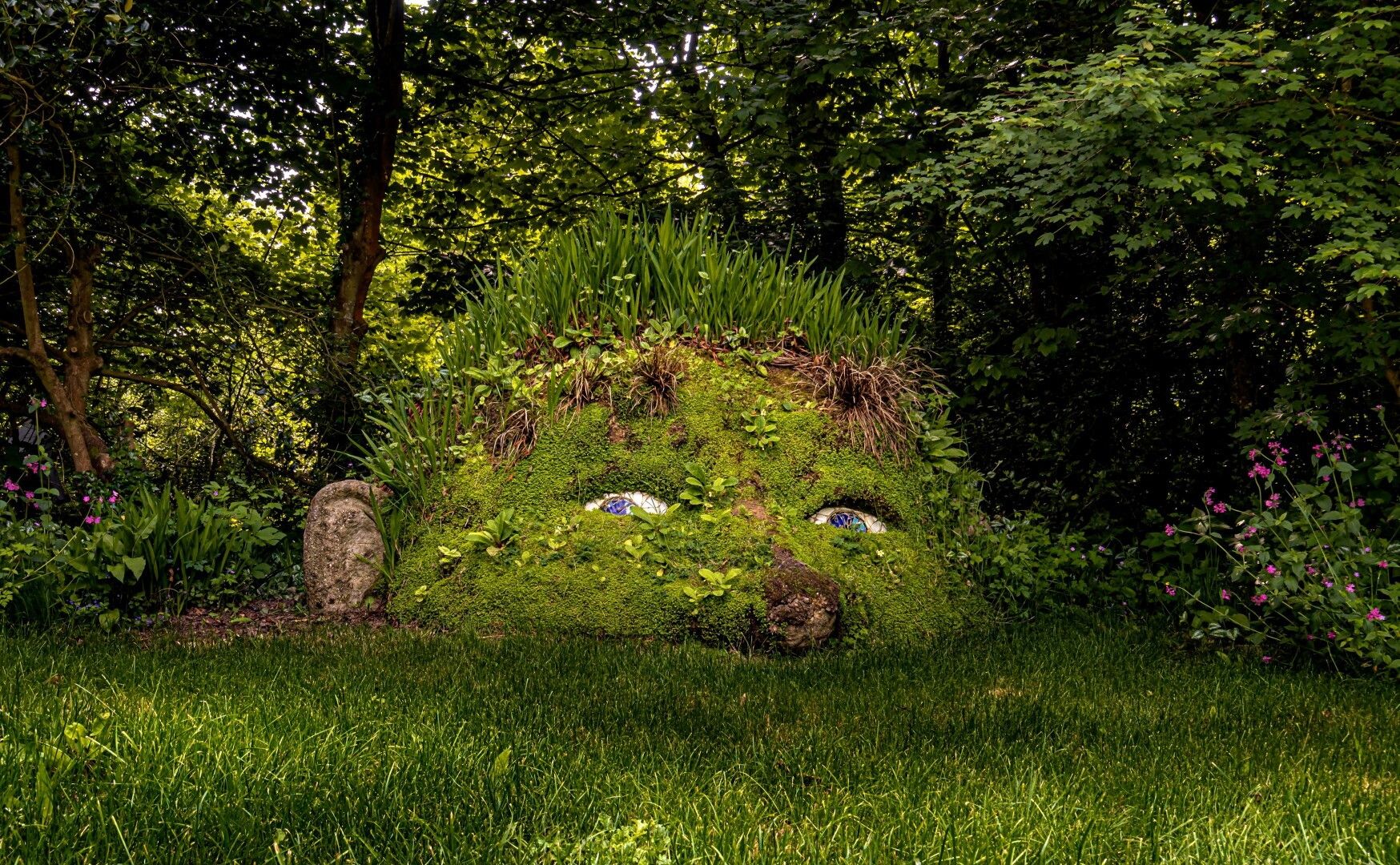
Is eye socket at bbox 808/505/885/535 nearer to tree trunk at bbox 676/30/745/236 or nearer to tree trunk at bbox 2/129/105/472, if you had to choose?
tree trunk at bbox 676/30/745/236

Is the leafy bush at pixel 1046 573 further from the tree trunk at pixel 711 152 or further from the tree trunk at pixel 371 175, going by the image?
the tree trunk at pixel 371 175

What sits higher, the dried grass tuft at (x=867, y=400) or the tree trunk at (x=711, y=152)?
the tree trunk at (x=711, y=152)

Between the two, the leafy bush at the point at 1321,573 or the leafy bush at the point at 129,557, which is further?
the leafy bush at the point at 129,557

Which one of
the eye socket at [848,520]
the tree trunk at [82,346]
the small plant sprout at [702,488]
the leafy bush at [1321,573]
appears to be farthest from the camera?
the tree trunk at [82,346]

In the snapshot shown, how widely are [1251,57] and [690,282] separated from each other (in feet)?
11.9

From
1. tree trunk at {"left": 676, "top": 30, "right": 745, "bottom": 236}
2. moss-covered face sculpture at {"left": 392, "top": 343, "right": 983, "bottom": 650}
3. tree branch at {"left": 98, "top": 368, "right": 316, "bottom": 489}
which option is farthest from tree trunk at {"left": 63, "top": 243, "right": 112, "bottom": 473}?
tree trunk at {"left": 676, "top": 30, "right": 745, "bottom": 236}

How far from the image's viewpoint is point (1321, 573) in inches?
196

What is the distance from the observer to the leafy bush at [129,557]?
500 centimetres

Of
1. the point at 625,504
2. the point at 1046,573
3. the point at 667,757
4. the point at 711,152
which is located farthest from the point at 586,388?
the point at 711,152

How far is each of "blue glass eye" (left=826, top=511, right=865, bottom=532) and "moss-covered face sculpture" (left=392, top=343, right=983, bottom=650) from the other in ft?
0.04

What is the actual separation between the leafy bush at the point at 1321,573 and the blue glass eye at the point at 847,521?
1.76m

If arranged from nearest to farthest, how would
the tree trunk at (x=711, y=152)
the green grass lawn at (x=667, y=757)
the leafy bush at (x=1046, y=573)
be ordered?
1. the green grass lawn at (x=667, y=757)
2. the leafy bush at (x=1046, y=573)
3. the tree trunk at (x=711, y=152)

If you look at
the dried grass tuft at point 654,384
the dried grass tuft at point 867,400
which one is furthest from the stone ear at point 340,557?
the dried grass tuft at point 867,400

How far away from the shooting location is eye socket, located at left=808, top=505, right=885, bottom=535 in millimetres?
5824
